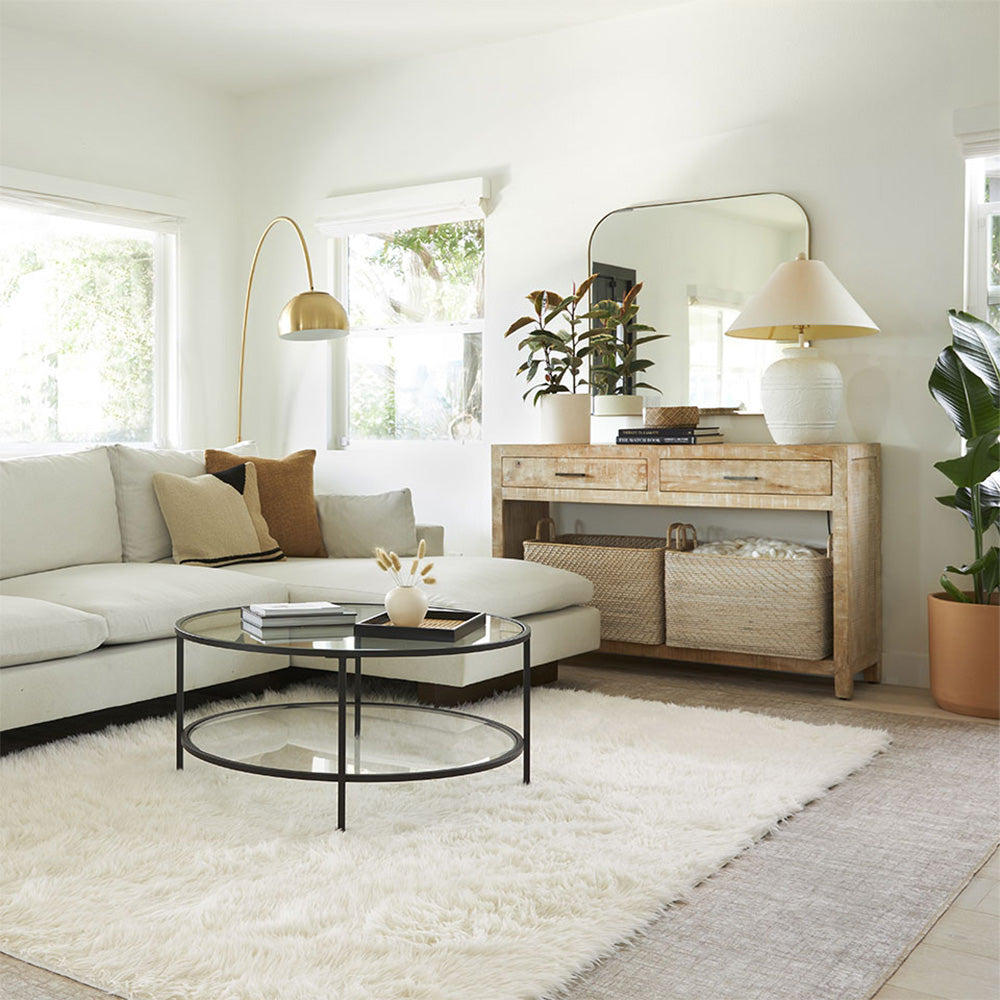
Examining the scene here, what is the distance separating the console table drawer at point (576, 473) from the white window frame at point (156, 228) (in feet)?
6.31

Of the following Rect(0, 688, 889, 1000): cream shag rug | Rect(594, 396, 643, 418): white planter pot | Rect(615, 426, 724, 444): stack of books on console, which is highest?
Rect(594, 396, 643, 418): white planter pot

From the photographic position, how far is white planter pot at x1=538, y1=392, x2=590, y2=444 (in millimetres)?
4488

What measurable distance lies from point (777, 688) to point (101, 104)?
3820mm

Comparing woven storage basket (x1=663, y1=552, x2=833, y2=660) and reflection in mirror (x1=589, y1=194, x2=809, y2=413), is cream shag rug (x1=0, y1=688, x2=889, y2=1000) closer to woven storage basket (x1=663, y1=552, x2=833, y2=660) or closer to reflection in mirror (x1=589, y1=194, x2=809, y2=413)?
woven storage basket (x1=663, y1=552, x2=833, y2=660)

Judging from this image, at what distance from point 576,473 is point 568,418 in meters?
0.27

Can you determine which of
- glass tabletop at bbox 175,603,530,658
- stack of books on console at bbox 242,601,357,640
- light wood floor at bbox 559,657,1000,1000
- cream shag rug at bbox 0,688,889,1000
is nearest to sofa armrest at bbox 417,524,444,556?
cream shag rug at bbox 0,688,889,1000

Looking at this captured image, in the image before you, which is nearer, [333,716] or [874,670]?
[333,716]

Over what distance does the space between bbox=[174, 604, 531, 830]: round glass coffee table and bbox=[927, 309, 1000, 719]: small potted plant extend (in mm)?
1542

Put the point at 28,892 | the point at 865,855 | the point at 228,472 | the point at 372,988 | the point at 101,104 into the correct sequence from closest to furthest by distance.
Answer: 1. the point at 372,988
2. the point at 28,892
3. the point at 865,855
4. the point at 228,472
5. the point at 101,104

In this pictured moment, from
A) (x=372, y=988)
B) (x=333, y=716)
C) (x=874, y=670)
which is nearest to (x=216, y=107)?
(x=333, y=716)

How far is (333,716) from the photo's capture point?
124 inches

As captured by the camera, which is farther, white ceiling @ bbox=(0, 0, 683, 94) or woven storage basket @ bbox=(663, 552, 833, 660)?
white ceiling @ bbox=(0, 0, 683, 94)

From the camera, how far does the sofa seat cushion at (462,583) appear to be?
11.8 feet

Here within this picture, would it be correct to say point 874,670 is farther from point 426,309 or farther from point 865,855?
point 426,309
